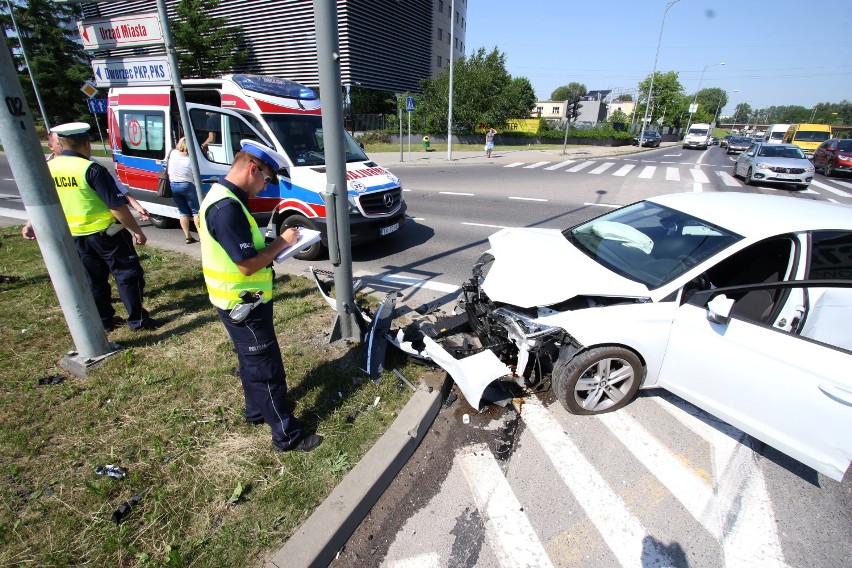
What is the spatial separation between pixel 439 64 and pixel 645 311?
1844 inches

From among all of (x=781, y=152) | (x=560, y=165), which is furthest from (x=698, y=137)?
(x=781, y=152)

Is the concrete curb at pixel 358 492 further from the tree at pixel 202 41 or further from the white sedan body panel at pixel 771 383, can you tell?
the tree at pixel 202 41

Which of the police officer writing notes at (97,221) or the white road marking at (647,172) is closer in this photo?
the police officer writing notes at (97,221)

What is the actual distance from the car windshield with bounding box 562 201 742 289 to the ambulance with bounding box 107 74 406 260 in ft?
10.2

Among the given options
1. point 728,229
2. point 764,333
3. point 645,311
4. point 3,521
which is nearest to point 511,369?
point 645,311

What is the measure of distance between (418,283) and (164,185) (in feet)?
15.8

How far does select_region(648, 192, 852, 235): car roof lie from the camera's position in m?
3.03

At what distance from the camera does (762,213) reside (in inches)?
128

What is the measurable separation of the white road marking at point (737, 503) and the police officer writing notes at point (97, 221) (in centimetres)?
494

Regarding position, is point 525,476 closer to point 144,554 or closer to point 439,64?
point 144,554

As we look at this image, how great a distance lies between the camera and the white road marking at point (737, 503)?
7.54 ft

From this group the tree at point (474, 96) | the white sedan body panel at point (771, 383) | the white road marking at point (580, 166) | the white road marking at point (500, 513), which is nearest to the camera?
the white road marking at point (500, 513)

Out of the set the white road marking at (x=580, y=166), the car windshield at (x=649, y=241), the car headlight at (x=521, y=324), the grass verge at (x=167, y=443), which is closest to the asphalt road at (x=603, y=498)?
the grass verge at (x=167, y=443)

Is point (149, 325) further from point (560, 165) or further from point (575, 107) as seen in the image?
point (575, 107)
